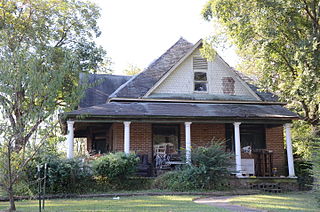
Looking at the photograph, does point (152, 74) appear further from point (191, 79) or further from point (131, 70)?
point (131, 70)

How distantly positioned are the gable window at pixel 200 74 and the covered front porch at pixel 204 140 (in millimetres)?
1834

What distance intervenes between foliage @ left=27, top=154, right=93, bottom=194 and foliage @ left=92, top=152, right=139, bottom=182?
38 centimetres

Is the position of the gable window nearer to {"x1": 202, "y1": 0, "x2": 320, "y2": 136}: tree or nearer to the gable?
the gable

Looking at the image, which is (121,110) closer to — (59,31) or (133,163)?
(133,163)

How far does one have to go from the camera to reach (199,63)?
59.0ft

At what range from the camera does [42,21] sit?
20281 millimetres

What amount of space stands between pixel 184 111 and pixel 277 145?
5516mm

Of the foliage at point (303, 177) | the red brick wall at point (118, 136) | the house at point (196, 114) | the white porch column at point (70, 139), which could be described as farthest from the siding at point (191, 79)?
the white porch column at point (70, 139)

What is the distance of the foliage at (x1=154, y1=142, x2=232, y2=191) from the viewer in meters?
12.8

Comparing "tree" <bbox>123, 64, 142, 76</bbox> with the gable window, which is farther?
"tree" <bbox>123, 64, 142, 76</bbox>

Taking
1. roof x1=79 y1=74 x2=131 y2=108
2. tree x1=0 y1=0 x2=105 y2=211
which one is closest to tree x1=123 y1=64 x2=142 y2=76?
roof x1=79 y1=74 x2=131 y2=108

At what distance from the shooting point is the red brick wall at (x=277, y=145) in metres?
17.5

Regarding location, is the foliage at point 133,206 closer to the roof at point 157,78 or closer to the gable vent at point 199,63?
the roof at point 157,78

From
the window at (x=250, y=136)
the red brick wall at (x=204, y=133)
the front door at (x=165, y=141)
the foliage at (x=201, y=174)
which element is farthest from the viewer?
the window at (x=250, y=136)
